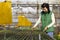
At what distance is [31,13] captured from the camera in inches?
520

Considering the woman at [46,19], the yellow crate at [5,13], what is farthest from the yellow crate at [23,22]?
the woman at [46,19]

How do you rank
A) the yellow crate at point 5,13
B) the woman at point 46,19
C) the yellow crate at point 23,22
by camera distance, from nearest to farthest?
the woman at point 46,19
the yellow crate at point 5,13
the yellow crate at point 23,22

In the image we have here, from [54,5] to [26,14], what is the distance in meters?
1.45

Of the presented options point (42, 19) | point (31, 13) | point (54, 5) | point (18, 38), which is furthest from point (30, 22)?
point (18, 38)

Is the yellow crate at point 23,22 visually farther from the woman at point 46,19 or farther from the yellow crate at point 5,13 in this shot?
the woman at point 46,19

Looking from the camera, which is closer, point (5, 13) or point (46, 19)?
point (46, 19)

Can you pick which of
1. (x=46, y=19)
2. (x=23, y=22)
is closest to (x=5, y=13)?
(x=23, y=22)

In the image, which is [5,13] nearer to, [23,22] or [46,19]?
[23,22]

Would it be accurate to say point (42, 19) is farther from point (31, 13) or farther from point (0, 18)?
point (31, 13)

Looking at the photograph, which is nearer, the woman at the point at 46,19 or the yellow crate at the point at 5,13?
the woman at the point at 46,19

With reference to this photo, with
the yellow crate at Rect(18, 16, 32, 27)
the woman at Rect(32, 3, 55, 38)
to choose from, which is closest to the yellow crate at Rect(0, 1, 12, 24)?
the yellow crate at Rect(18, 16, 32, 27)

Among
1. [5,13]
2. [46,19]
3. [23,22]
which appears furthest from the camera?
[23,22]

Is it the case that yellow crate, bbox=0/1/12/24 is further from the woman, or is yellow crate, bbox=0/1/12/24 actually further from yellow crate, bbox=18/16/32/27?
the woman

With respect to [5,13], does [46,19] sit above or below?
above
